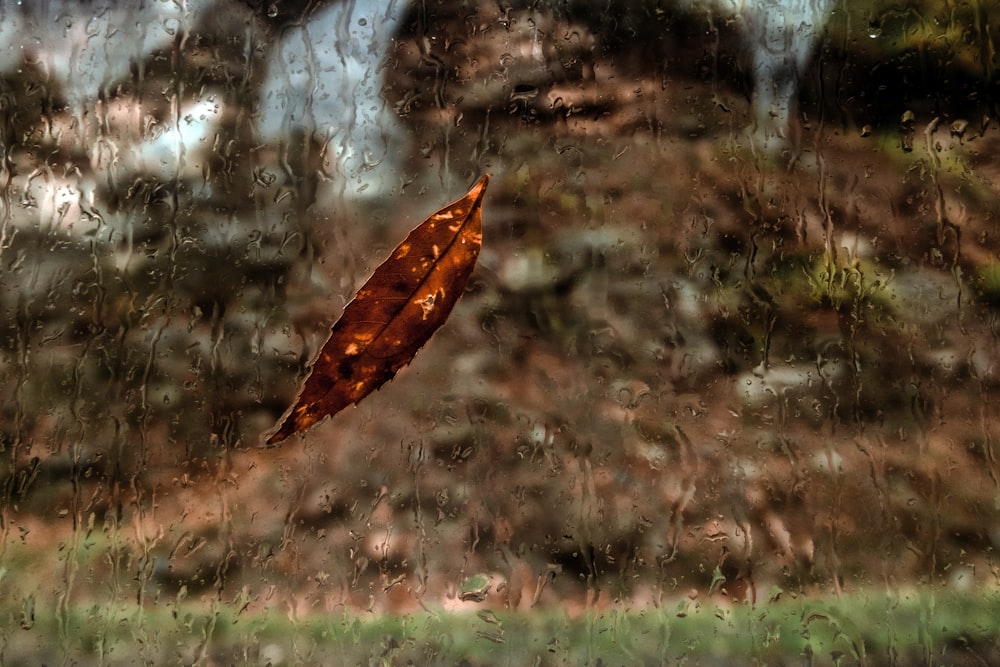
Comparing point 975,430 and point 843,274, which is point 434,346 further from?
point 975,430

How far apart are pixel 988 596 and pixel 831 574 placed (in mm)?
128

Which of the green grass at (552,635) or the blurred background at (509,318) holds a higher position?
the blurred background at (509,318)

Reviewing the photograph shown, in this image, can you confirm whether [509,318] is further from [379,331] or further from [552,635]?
[552,635]

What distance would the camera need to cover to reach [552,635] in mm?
560

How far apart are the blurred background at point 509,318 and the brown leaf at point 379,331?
0.04 feet

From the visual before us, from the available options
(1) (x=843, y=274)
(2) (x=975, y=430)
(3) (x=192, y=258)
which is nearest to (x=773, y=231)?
(1) (x=843, y=274)

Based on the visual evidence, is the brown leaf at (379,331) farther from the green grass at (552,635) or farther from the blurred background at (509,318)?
the green grass at (552,635)

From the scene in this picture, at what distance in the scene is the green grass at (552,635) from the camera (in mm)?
552

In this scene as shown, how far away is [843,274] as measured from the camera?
588 mm

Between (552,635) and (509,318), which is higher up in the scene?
(509,318)

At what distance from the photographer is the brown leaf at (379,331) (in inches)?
22.6

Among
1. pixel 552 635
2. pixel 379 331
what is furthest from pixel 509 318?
pixel 552 635

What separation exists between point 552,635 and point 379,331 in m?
0.28

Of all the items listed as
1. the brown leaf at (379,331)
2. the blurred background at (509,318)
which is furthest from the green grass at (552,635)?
the brown leaf at (379,331)
